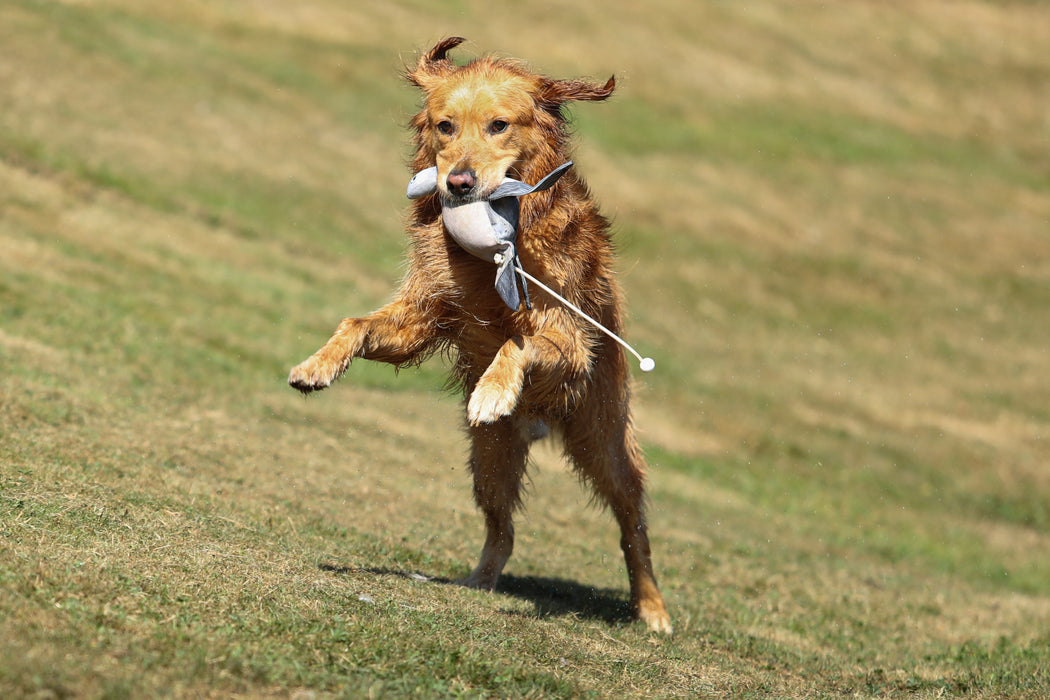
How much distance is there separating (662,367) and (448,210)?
1414 centimetres

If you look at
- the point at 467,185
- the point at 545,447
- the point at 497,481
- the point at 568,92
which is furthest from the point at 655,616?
the point at 545,447

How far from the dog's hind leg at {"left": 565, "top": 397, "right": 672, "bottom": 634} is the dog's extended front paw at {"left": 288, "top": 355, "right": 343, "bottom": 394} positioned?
7.03 feet

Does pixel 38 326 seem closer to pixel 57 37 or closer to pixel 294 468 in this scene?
pixel 294 468

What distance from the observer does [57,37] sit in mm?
26531

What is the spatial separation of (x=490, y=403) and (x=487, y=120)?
1.77 metres

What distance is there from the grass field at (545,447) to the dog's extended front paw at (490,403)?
1.13 m

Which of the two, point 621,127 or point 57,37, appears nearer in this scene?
point 57,37

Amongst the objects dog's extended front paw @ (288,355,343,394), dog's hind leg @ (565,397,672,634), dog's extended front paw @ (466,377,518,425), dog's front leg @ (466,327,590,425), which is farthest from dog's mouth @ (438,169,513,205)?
dog's hind leg @ (565,397,672,634)

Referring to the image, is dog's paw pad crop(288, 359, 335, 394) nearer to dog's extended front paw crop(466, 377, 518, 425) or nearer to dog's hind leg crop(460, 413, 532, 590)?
dog's extended front paw crop(466, 377, 518, 425)

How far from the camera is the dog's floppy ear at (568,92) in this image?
7.21m

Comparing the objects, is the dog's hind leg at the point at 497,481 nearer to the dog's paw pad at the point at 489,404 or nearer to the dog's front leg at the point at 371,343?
the dog's front leg at the point at 371,343

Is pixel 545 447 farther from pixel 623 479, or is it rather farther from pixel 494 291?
pixel 494 291

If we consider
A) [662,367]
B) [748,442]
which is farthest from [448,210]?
[662,367]

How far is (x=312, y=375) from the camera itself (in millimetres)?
6547
